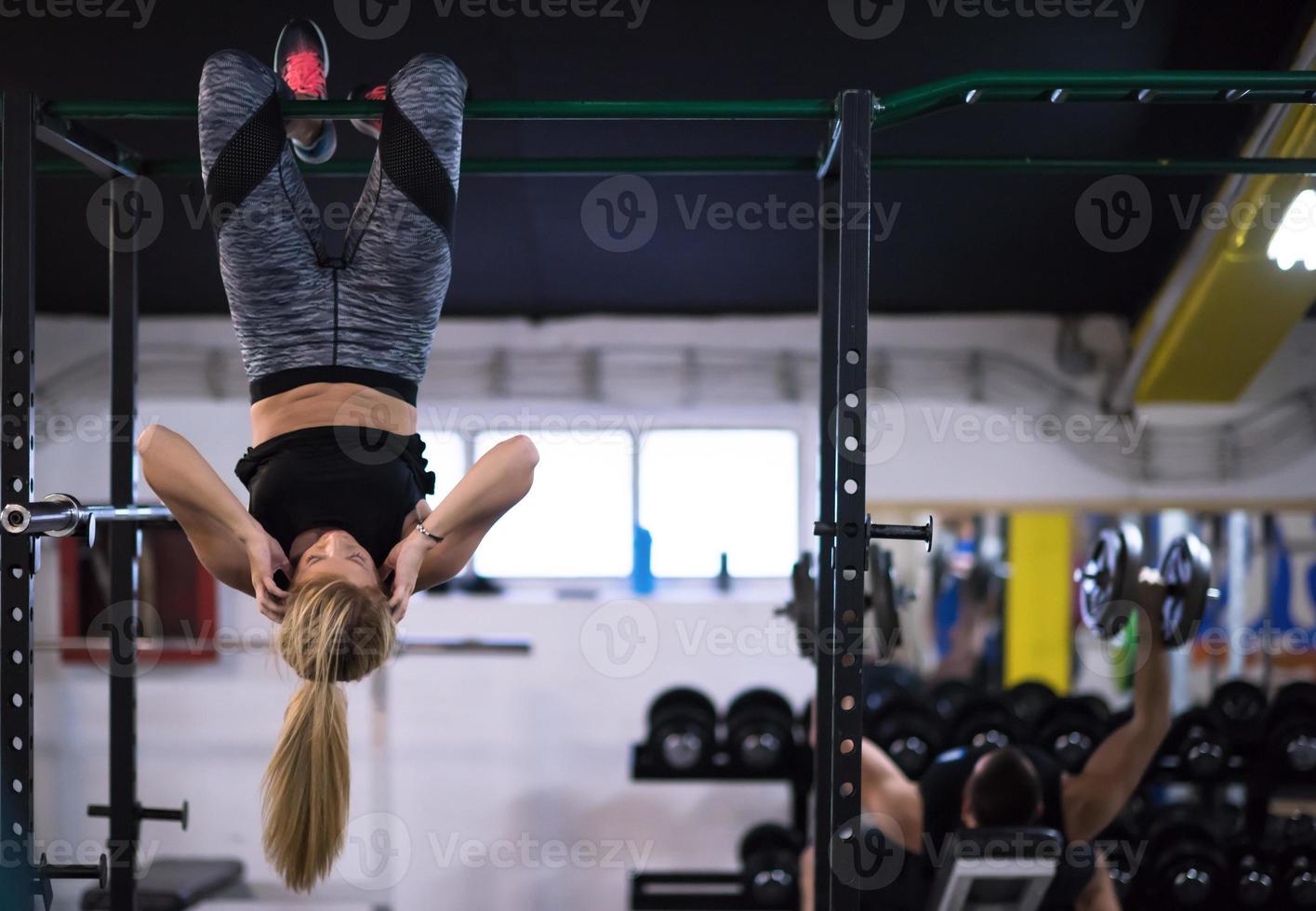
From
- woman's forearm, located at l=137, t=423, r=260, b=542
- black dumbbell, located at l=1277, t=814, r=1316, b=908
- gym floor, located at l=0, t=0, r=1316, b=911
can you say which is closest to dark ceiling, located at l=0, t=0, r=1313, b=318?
gym floor, located at l=0, t=0, r=1316, b=911

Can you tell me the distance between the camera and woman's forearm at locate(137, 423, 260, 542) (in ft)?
6.25

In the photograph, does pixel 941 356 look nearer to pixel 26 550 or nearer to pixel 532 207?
pixel 532 207

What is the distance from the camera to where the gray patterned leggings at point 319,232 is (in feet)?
6.48

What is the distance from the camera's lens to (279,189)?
2.01m

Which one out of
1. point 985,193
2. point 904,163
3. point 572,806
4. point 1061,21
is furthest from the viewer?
point 572,806

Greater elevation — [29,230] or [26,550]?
[29,230]

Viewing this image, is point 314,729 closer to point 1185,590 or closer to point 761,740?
point 761,740

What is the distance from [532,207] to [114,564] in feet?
7.70

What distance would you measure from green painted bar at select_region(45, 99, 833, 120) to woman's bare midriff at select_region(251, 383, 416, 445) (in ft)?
1.81

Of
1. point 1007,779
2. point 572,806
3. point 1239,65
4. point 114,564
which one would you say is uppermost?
point 1239,65

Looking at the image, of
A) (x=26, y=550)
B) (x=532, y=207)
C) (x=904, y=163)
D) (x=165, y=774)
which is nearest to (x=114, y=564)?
(x=26, y=550)

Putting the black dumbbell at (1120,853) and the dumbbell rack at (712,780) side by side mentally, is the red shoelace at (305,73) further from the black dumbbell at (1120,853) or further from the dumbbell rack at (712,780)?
the black dumbbell at (1120,853)

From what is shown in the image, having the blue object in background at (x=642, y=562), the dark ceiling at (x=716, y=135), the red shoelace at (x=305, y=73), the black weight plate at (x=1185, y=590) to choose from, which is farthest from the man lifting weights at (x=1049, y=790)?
the red shoelace at (x=305, y=73)

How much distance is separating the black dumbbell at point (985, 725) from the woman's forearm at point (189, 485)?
2965mm
